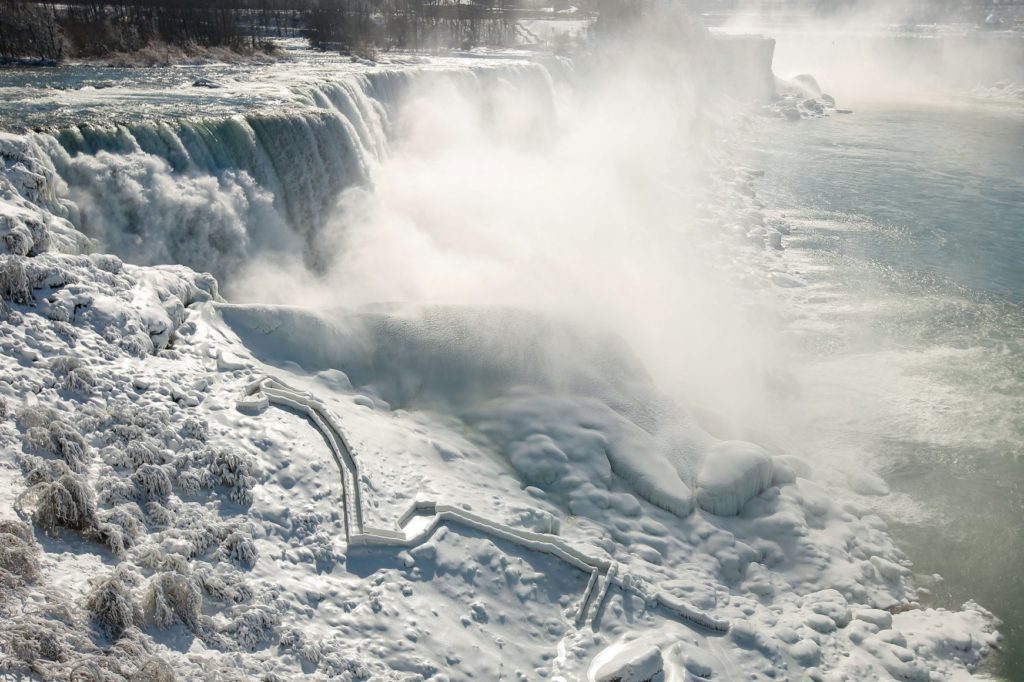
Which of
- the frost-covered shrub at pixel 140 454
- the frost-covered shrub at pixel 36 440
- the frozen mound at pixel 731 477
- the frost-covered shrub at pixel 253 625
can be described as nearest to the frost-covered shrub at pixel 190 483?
the frost-covered shrub at pixel 140 454

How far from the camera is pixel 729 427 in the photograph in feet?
36.5

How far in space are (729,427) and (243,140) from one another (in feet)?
32.4

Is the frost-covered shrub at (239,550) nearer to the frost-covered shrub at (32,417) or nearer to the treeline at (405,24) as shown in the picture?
the frost-covered shrub at (32,417)

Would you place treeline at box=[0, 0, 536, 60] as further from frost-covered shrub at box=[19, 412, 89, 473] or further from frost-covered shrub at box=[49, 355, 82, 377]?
frost-covered shrub at box=[19, 412, 89, 473]

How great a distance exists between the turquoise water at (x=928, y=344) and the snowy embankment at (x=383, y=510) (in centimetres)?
95

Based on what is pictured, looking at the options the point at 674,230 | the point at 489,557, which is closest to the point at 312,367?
the point at 489,557

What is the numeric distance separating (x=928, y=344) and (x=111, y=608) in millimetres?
14883

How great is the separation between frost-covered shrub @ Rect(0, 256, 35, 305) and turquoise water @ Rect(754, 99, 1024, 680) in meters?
10.7

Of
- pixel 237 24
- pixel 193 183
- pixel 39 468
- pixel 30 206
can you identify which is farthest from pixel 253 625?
pixel 237 24

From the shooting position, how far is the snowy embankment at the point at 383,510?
5590 mm

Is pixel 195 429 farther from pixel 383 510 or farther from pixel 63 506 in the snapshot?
pixel 383 510

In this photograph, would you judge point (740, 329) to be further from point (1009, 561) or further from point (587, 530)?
point (587, 530)

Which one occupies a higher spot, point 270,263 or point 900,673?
point 270,263

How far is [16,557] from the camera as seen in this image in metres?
5.03
